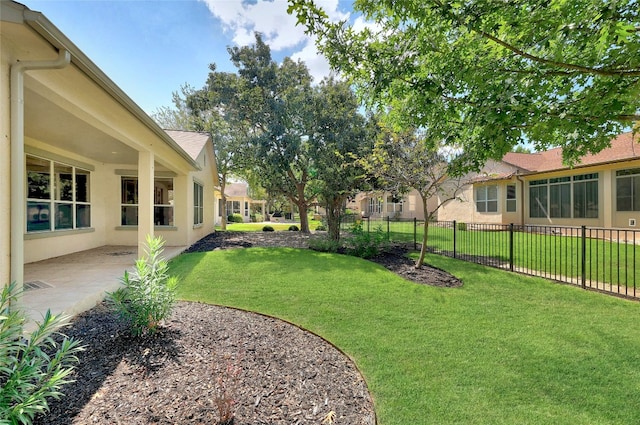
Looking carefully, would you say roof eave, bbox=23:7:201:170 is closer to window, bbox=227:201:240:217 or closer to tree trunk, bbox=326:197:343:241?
tree trunk, bbox=326:197:343:241

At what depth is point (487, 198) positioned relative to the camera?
18375 millimetres

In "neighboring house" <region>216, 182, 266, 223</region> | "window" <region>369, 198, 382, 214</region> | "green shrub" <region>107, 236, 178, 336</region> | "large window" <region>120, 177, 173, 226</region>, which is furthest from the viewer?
"neighboring house" <region>216, 182, 266, 223</region>

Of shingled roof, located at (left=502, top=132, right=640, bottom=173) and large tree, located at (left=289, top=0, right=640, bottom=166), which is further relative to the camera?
shingled roof, located at (left=502, top=132, right=640, bottom=173)

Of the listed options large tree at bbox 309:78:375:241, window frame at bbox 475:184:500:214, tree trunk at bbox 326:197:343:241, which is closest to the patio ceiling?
large tree at bbox 309:78:375:241

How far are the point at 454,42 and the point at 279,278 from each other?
563cm

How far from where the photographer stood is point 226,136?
22.5 m

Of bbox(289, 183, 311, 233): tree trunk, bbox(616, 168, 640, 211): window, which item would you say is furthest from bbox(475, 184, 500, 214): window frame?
bbox(289, 183, 311, 233): tree trunk

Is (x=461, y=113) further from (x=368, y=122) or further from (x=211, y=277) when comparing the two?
(x=368, y=122)

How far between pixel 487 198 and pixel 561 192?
146 inches

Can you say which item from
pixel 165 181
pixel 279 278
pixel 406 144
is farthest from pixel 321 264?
pixel 165 181

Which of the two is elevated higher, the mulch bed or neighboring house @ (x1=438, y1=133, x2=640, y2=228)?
neighboring house @ (x1=438, y1=133, x2=640, y2=228)

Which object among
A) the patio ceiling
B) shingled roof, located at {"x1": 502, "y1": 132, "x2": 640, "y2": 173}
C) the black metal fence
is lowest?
the black metal fence

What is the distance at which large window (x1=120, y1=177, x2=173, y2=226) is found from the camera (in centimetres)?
1096

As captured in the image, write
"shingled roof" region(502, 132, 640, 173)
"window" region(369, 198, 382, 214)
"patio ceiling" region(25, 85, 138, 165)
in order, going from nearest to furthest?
"patio ceiling" region(25, 85, 138, 165) → "shingled roof" region(502, 132, 640, 173) → "window" region(369, 198, 382, 214)
